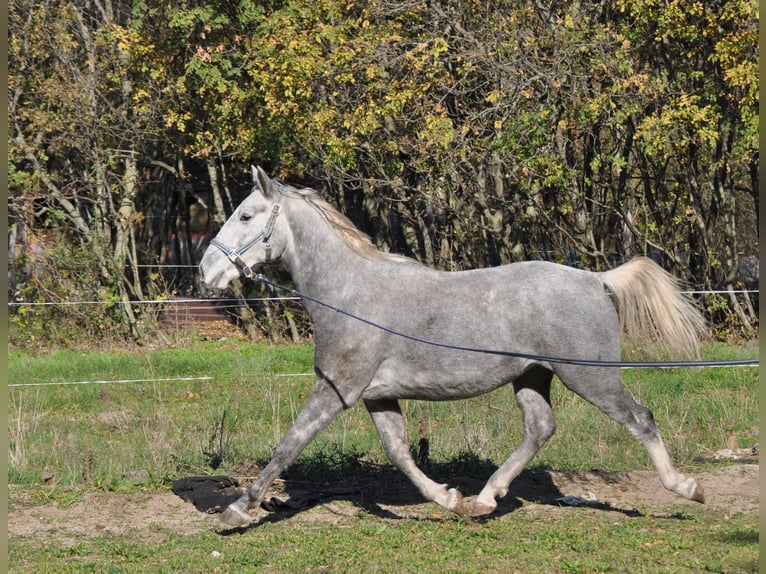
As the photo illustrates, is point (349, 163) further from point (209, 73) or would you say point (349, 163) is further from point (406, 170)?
point (209, 73)

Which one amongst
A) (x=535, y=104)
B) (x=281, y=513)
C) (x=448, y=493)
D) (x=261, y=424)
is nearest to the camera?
(x=448, y=493)

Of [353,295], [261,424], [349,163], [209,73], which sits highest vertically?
[209,73]

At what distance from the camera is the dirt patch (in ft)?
23.6

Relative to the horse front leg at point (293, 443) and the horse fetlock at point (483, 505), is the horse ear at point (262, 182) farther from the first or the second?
the horse fetlock at point (483, 505)

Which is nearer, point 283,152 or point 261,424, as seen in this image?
point 261,424

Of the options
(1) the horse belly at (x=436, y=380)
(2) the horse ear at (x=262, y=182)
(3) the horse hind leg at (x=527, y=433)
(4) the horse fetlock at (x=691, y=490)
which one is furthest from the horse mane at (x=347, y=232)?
(4) the horse fetlock at (x=691, y=490)

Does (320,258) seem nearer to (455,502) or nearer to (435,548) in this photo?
(455,502)

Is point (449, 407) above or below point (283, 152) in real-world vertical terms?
below

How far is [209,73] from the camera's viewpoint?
53.4 feet

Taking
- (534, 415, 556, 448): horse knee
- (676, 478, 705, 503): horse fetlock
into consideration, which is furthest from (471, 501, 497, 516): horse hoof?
(676, 478, 705, 503): horse fetlock

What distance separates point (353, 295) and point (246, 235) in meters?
0.82

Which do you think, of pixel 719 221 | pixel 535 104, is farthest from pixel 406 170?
pixel 719 221

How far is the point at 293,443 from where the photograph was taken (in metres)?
6.79

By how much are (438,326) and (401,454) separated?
0.95 metres
